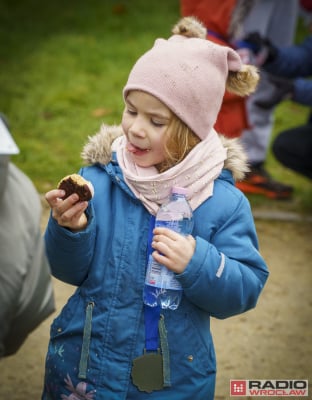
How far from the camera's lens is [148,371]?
2217 mm

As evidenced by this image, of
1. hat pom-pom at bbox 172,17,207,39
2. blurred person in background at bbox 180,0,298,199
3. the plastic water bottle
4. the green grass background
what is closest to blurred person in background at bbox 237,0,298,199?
blurred person in background at bbox 180,0,298,199

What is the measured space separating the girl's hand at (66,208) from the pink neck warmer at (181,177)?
21cm

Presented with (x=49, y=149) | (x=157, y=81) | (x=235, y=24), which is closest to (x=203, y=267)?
(x=157, y=81)

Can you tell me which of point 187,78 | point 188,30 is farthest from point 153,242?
point 188,30

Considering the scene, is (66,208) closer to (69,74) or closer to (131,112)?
(131,112)

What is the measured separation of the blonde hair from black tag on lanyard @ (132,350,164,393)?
1.93 ft

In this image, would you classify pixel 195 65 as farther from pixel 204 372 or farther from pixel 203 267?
pixel 204 372

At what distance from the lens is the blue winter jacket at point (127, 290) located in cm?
221

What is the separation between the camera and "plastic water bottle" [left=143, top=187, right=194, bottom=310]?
2.16m

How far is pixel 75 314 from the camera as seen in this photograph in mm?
2311

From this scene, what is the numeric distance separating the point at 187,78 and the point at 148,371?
0.90 meters

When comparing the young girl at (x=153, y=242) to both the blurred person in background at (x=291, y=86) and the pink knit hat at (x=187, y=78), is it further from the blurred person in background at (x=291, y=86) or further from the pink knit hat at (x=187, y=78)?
the blurred person in background at (x=291, y=86)

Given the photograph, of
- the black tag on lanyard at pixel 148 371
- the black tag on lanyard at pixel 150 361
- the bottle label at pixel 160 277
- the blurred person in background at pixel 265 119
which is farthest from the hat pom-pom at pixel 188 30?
the blurred person in background at pixel 265 119

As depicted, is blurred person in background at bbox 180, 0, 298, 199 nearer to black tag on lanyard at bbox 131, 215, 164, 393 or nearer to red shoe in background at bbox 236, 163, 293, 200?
red shoe in background at bbox 236, 163, 293, 200
